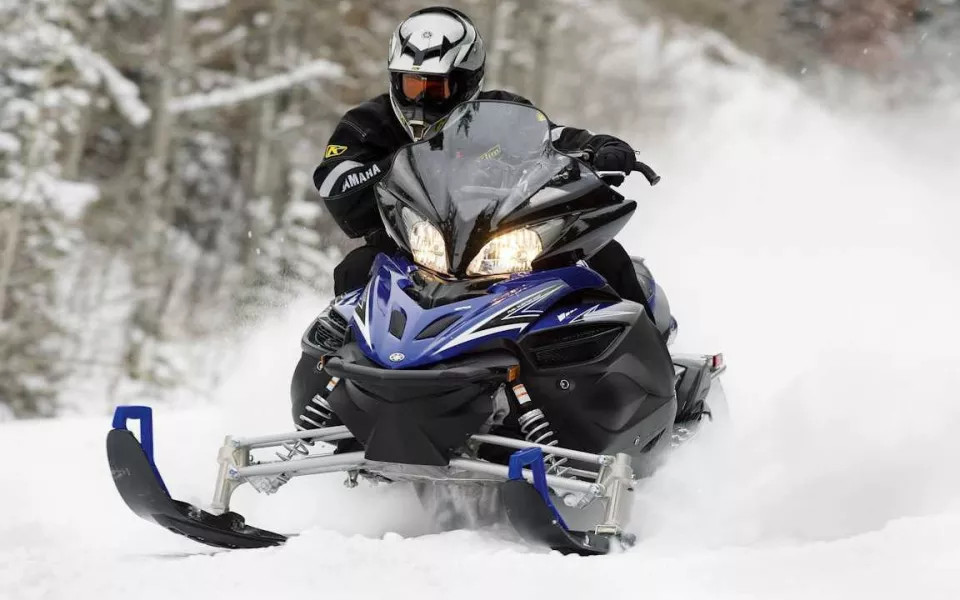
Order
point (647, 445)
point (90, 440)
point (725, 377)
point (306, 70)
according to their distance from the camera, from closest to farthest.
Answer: point (647, 445)
point (90, 440)
point (725, 377)
point (306, 70)

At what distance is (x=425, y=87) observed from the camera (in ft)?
17.8

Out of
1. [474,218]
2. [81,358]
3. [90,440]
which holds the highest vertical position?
[474,218]

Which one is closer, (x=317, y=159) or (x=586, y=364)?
(x=586, y=364)

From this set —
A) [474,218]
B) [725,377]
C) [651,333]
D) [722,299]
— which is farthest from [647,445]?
[722,299]

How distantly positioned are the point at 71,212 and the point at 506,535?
13.9m

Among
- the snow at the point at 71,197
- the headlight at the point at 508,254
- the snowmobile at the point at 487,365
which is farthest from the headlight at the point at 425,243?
the snow at the point at 71,197

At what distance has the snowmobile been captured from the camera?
14.3 feet

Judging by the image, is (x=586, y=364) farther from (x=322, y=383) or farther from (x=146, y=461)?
(x=146, y=461)

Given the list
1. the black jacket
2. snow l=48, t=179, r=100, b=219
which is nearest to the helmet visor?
the black jacket

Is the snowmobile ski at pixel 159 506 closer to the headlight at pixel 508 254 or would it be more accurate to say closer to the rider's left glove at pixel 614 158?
the headlight at pixel 508 254

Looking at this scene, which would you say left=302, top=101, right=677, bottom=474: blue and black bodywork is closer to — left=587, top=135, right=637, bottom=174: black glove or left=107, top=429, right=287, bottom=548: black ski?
left=587, top=135, right=637, bottom=174: black glove

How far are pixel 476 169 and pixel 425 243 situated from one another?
34cm

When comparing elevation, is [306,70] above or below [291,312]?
above

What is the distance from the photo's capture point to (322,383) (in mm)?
5086
